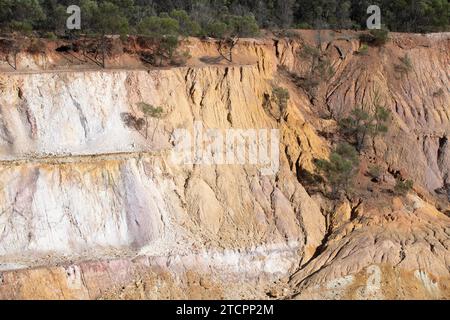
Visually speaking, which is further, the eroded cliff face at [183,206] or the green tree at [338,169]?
the green tree at [338,169]

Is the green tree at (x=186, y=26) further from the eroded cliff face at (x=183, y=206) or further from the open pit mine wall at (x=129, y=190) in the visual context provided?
the open pit mine wall at (x=129, y=190)

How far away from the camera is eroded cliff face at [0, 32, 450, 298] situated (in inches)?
1271

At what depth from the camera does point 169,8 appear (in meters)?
56.8

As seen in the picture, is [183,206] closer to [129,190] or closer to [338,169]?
[129,190]

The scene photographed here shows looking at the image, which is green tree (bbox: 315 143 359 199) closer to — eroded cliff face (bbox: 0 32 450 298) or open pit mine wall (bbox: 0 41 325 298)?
eroded cliff face (bbox: 0 32 450 298)

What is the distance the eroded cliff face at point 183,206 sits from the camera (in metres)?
32.3

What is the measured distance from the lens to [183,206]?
3544 centimetres

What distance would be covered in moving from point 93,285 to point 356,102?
794 inches

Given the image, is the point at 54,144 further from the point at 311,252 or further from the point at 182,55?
the point at 311,252

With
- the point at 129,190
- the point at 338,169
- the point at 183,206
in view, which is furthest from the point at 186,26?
the point at 129,190

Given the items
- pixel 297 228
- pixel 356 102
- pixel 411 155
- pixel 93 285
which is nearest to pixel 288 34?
pixel 356 102

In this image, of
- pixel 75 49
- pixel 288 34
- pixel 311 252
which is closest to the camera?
pixel 311 252

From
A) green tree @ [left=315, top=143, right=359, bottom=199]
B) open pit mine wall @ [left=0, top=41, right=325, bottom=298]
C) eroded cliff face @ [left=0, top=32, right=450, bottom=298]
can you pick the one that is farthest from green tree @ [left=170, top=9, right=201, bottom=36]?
green tree @ [left=315, top=143, right=359, bottom=199]

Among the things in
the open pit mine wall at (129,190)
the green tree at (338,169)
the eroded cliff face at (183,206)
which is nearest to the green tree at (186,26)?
the eroded cliff face at (183,206)
